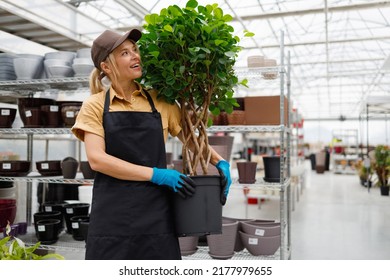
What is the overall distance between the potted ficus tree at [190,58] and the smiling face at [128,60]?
0.16 feet

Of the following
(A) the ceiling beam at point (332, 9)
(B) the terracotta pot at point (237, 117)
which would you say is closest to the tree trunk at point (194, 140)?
(B) the terracotta pot at point (237, 117)

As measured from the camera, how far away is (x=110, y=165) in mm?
1266

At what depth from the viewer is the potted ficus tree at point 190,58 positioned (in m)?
1.32

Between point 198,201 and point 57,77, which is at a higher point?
point 57,77

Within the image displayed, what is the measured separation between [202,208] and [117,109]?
506 mm

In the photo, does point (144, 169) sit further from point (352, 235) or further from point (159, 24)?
point (352, 235)

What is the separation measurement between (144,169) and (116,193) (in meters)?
0.16

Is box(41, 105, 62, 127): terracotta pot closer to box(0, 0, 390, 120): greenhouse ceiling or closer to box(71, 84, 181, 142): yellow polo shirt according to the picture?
box(0, 0, 390, 120): greenhouse ceiling

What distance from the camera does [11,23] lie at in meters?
2.88

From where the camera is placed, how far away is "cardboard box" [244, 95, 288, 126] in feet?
9.18

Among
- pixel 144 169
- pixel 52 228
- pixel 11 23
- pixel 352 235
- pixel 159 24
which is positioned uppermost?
pixel 11 23

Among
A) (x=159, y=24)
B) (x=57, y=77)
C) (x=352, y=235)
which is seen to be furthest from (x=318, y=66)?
(x=159, y=24)
